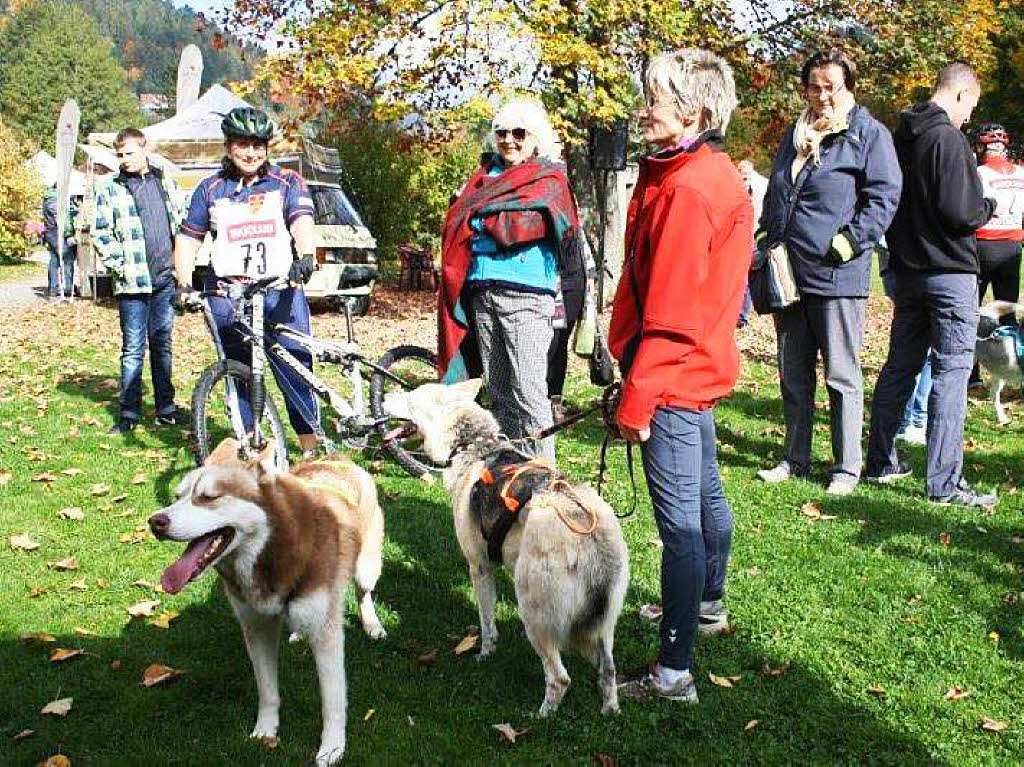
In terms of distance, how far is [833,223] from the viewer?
212 inches

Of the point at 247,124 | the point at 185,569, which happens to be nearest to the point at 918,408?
the point at 247,124

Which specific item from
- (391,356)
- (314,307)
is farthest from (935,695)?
(314,307)

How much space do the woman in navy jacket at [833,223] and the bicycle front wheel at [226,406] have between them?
3324mm

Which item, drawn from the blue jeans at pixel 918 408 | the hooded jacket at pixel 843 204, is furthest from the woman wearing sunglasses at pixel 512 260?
the blue jeans at pixel 918 408

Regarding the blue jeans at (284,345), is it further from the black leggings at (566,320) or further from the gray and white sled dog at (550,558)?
the gray and white sled dog at (550,558)

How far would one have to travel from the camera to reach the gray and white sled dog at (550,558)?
120 inches

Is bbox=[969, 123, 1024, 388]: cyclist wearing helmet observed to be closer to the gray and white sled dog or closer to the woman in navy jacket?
the woman in navy jacket

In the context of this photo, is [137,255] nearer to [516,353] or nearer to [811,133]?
[516,353]

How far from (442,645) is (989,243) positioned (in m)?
6.41

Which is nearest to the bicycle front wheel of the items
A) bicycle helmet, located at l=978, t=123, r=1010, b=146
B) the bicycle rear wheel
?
the bicycle rear wheel

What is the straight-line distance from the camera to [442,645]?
3961mm

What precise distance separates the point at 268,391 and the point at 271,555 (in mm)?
3042

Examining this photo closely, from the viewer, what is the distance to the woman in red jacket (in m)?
2.88

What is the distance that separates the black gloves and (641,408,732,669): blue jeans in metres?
2.85
